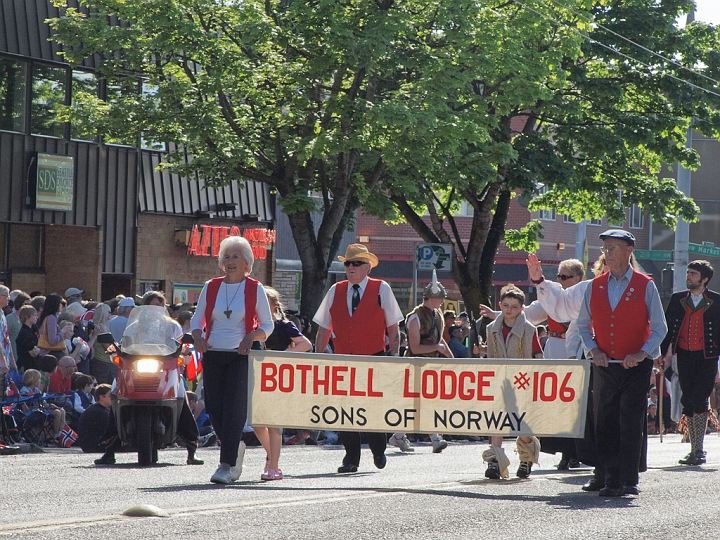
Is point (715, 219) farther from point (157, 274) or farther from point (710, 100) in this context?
point (157, 274)

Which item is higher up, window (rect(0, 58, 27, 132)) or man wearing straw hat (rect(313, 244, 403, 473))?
window (rect(0, 58, 27, 132))

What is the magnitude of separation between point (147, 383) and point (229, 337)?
7.72 ft

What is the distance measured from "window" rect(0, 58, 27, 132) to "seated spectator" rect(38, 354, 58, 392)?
1143 cm

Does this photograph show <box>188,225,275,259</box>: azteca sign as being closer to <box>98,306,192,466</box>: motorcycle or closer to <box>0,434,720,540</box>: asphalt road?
<box>98,306,192,466</box>: motorcycle

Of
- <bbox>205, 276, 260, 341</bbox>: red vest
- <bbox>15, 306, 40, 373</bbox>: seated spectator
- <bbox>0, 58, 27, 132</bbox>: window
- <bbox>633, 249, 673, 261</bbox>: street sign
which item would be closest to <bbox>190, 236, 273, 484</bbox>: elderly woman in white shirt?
<bbox>205, 276, 260, 341</bbox>: red vest

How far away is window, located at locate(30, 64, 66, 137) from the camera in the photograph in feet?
87.1

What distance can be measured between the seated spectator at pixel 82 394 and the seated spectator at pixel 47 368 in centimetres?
34

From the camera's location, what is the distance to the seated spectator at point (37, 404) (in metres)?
15.1

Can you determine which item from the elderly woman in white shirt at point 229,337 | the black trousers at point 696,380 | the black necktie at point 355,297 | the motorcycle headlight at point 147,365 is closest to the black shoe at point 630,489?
the black necktie at point 355,297

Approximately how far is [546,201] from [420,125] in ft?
41.3

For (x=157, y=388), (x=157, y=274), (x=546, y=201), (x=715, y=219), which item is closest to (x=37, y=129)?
(x=157, y=274)

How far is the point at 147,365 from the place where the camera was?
38.5ft

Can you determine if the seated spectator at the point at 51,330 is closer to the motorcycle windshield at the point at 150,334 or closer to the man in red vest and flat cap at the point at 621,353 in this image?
the motorcycle windshield at the point at 150,334

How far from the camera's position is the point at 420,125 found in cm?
2161
